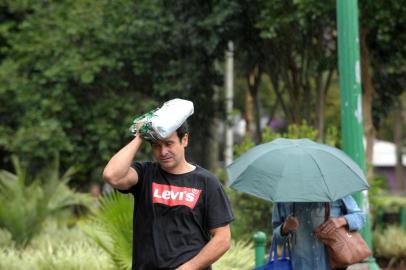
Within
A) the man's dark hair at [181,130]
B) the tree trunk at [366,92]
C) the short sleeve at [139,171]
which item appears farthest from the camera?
the tree trunk at [366,92]

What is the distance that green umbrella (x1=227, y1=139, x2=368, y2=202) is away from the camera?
539cm

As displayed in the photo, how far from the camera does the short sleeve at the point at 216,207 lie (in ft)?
13.9

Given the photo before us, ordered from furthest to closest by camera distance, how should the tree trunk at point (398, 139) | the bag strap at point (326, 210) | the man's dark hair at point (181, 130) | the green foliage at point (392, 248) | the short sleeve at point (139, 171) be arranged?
the tree trunk at point (398, 139) → the green foliage at point (392, 248) → the bag strap at point (326, 210) → the short sleeve at point (139, 171) → the man's dark hair at point (181, 130)

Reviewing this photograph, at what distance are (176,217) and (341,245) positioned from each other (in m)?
1.59

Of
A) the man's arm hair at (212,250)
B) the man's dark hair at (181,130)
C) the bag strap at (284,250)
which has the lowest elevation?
the bag strap at (284,250)

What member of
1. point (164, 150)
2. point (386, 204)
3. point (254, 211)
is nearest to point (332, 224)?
point (164, 150)

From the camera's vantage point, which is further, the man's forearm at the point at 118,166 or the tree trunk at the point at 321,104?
the tree trunk at the point at 321,104

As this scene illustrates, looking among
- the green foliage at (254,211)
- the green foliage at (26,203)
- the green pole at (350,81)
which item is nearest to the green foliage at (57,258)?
the green foliage at (26,203)

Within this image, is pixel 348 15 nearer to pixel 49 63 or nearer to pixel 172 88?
pixel 172 88

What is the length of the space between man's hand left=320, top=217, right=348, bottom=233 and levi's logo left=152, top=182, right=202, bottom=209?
1.42 m

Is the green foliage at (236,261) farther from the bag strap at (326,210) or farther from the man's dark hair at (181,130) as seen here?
the man's dark hair at (181,130)

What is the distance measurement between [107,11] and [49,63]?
4.88 ft

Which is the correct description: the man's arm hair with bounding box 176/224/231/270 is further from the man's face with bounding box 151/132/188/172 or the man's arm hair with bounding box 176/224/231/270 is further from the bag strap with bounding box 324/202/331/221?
the bag strap with bounding box 324/202/331/221

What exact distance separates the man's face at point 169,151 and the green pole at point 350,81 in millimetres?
4450
